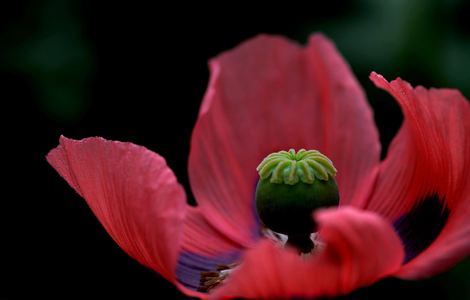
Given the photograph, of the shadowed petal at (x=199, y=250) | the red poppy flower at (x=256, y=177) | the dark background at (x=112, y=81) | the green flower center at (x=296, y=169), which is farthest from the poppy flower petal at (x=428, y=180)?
the dark background at (x=112, y=81)

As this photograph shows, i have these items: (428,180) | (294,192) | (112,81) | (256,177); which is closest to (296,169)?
(294,192)

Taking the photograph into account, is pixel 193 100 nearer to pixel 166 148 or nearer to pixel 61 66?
pixel 166 148

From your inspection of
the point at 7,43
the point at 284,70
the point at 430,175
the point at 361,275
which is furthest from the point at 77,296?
the point at 361,275

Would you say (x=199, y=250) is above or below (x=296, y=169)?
below

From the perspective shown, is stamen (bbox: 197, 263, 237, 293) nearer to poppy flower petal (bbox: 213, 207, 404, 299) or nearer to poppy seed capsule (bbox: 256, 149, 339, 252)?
poppy seed capsule (bbox: 256, 149, 339, 252)

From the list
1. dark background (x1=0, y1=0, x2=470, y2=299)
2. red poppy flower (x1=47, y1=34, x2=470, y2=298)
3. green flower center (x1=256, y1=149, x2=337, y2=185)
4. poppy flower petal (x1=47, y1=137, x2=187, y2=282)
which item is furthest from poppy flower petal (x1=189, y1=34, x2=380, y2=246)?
dark background (x1=0, y1=0, x2=470, y2=299)

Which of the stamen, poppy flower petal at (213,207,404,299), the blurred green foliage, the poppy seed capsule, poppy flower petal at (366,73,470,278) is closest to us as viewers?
poppy flower petal at (213,207,404,299)

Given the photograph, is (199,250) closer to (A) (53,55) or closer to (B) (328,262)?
(B) (328,262)
